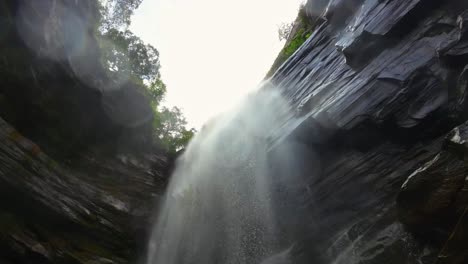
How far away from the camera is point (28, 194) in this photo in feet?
33.9

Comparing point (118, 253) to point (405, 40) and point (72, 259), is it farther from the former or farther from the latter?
point (405, 40)

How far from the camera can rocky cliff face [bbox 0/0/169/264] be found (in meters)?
10.3

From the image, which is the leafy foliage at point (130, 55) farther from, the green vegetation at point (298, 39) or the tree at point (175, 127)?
the green vegetation at point (298, 39)

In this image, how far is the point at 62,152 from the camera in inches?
561

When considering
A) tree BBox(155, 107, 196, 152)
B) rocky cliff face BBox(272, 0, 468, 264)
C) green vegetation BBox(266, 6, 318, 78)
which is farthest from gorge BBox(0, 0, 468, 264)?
tree BBox(155, 107, 196, 152)

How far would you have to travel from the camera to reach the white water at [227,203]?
13367mm

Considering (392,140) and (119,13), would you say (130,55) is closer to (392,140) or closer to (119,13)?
(119,13)

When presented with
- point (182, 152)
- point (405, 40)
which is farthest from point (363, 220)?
point (182, 152)

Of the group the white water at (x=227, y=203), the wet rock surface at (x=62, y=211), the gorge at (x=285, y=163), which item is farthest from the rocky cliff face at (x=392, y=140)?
the wet rock surface at (x=62, y=211)

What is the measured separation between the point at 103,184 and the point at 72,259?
15.9 feet

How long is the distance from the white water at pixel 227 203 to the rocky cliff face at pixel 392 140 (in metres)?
1.89

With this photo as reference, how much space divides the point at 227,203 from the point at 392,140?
26.7 feet

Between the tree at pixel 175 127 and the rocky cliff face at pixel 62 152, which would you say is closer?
the rocky cliff face at pixel 62 152

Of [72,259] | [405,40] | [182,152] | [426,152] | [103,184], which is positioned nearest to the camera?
[426,152]
